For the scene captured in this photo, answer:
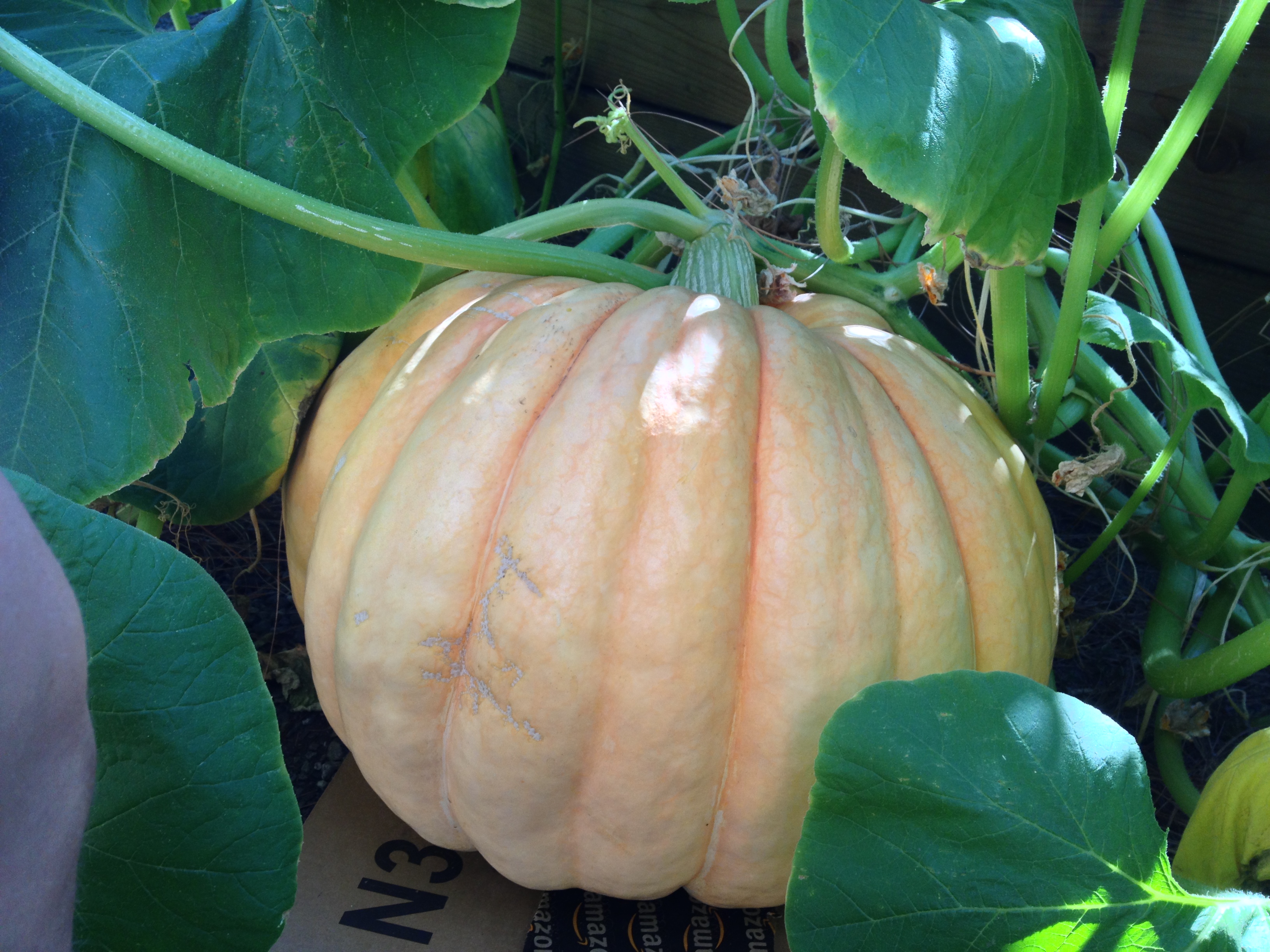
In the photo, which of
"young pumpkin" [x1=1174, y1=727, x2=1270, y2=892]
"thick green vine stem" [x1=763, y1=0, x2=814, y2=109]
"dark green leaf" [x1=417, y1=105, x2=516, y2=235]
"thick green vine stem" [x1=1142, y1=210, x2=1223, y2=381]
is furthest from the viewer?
"dark green leaf" [x1=417, y1=105, x2=516, y2=235]

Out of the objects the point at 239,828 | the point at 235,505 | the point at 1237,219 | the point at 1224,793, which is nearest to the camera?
the point at 239,828

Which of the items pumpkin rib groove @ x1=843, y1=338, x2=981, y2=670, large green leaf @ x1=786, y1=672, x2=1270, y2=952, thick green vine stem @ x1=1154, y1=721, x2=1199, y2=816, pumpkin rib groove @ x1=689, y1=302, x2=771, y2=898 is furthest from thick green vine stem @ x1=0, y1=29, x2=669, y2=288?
thick green vine stem @ x1=1154, y1=721, x2=1199, y2=816

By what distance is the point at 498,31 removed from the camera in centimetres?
98

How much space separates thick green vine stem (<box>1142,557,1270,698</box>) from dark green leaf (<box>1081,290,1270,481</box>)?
152 millimetres

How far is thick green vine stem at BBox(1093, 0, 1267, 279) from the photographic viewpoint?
914mm

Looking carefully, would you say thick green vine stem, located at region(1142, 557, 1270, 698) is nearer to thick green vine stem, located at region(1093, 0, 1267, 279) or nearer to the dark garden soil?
the dark garden soil

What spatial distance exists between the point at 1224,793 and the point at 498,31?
2.95 ft

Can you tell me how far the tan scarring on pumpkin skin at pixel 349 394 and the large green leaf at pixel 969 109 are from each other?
1.45 feet

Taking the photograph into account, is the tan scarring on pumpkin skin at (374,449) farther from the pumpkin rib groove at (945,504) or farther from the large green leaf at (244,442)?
the pumpkin rib groove at (945,504)

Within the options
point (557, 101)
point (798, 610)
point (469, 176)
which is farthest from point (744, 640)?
point (557, 101)

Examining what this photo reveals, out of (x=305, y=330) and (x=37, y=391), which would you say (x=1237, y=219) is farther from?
(x=37, y=391)

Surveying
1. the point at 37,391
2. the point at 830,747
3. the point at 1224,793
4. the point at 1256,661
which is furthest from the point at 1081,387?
the point at 37,391

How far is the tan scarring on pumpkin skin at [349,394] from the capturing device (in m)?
1.02

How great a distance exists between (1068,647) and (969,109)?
2.45 ft
